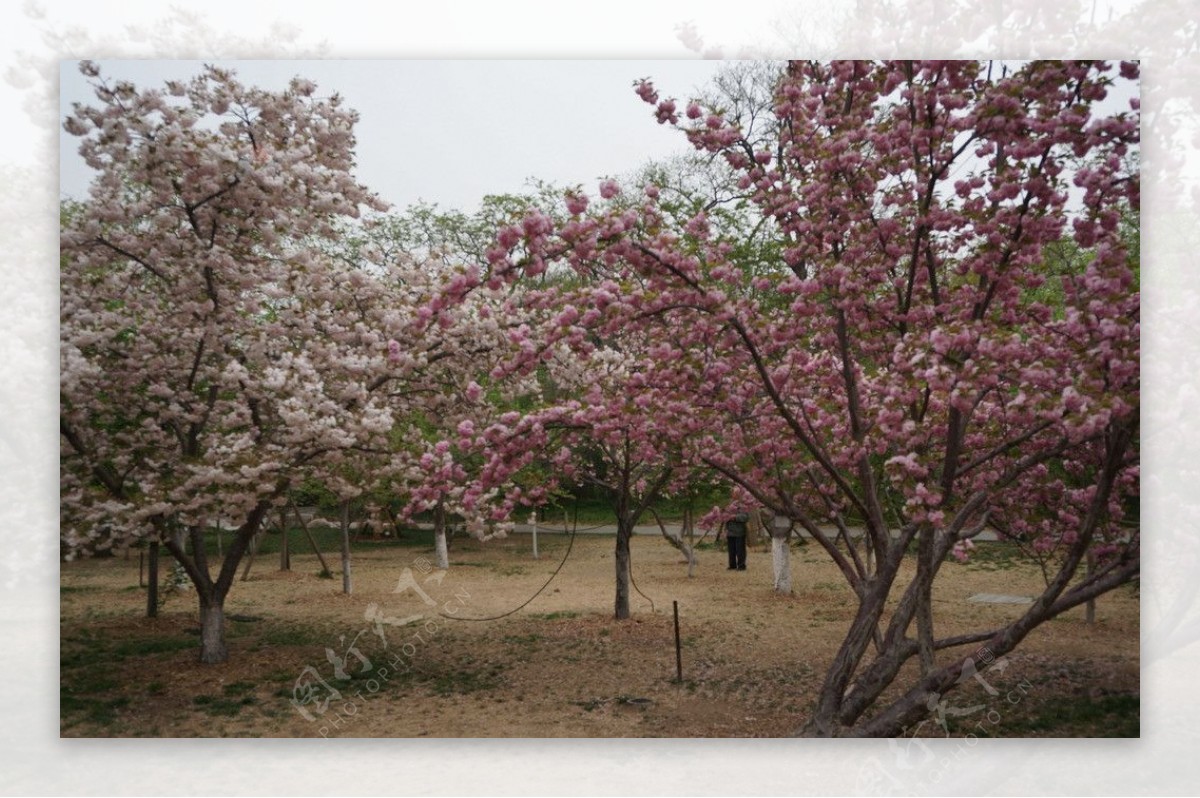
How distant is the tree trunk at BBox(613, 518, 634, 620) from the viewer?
4715 millimetres

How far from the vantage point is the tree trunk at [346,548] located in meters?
4.06

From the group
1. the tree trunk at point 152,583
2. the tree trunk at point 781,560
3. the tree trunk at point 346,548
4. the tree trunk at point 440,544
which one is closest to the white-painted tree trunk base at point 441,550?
the tree trunk at point 440,544

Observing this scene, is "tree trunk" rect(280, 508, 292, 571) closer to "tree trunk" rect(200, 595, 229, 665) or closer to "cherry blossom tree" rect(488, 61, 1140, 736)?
"tree trunk" rect(200, 595, 229, 665)

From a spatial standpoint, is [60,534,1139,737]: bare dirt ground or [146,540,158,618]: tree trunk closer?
[60,534,1139,737]: bare dirt ground

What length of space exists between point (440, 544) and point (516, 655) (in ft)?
2.14

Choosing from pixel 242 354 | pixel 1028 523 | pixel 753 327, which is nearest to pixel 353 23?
pixel 242 354

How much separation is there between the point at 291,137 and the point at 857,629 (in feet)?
10.1

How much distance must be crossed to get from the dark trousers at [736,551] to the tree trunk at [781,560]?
180 millimetres

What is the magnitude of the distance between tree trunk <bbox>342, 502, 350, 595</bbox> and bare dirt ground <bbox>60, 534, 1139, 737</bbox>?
3 cm

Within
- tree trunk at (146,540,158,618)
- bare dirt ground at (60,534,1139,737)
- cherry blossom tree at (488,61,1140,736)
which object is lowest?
bare dirt ground at (60,534,1139,737)

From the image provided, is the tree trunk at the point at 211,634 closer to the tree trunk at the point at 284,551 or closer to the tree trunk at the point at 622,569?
the tree trunk at the point at 284,551

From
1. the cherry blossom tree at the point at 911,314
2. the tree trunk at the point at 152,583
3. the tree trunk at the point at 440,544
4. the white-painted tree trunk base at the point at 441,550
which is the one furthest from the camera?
the white-painted tree trunk base at the point at 441,550

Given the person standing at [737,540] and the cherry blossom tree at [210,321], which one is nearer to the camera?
the cherry blossom tree at [210,321]

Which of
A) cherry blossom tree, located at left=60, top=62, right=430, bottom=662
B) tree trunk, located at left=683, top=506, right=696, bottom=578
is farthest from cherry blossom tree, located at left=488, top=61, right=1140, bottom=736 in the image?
cherry blossom tree, located at left=60, top=62, right=430, bottom=662
